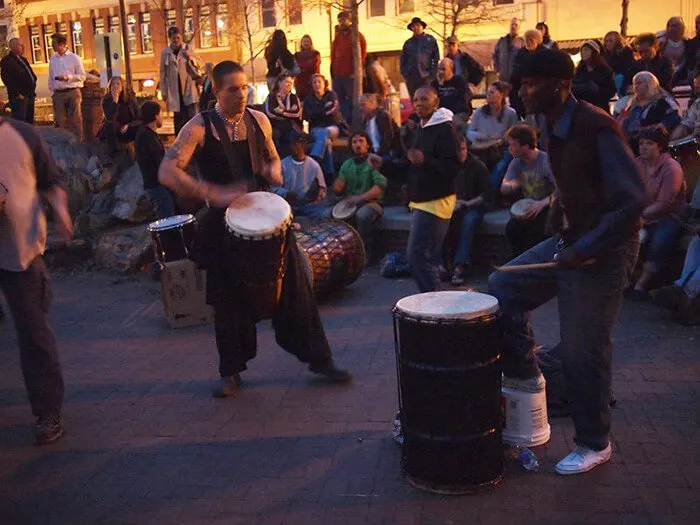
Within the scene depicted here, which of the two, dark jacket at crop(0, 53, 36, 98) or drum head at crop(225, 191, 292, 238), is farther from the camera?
dark jacket at crop(0, 53, 36, 98)

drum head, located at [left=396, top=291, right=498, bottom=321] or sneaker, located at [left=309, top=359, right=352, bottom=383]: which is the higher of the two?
drum head, located at [left=396, top=291, right=498, bottom=321]

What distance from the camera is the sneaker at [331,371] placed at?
5652 mm

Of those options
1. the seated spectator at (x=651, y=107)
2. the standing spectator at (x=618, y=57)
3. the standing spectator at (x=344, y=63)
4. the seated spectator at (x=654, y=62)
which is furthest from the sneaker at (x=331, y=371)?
the standing spectator at (x=344, y=63)

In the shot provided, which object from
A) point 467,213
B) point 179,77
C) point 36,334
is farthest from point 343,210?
point 36,334

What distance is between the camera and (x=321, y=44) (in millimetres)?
36531

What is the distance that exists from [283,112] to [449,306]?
28.2 ft

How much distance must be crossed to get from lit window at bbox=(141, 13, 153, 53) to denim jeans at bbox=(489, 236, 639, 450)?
40.3m

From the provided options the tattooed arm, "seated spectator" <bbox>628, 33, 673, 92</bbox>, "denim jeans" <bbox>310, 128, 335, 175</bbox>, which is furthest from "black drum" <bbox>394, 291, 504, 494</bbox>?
"seated spectator" <bbox>628, 33, 673, 92</bbox>

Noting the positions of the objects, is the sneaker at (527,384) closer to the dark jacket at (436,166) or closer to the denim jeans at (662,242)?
the dark jacket at (436,166)

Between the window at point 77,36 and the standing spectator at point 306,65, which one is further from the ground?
the window at point 77,36

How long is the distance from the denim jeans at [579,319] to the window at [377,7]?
3306cm

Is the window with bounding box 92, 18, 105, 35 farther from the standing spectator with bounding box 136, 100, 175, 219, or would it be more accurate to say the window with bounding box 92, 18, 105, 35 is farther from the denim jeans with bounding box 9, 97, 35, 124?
the standing spectator with bounding box 136, 100, 175, 219

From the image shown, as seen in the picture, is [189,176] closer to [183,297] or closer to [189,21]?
[183,297]

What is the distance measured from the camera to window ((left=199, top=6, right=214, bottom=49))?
125 ft
